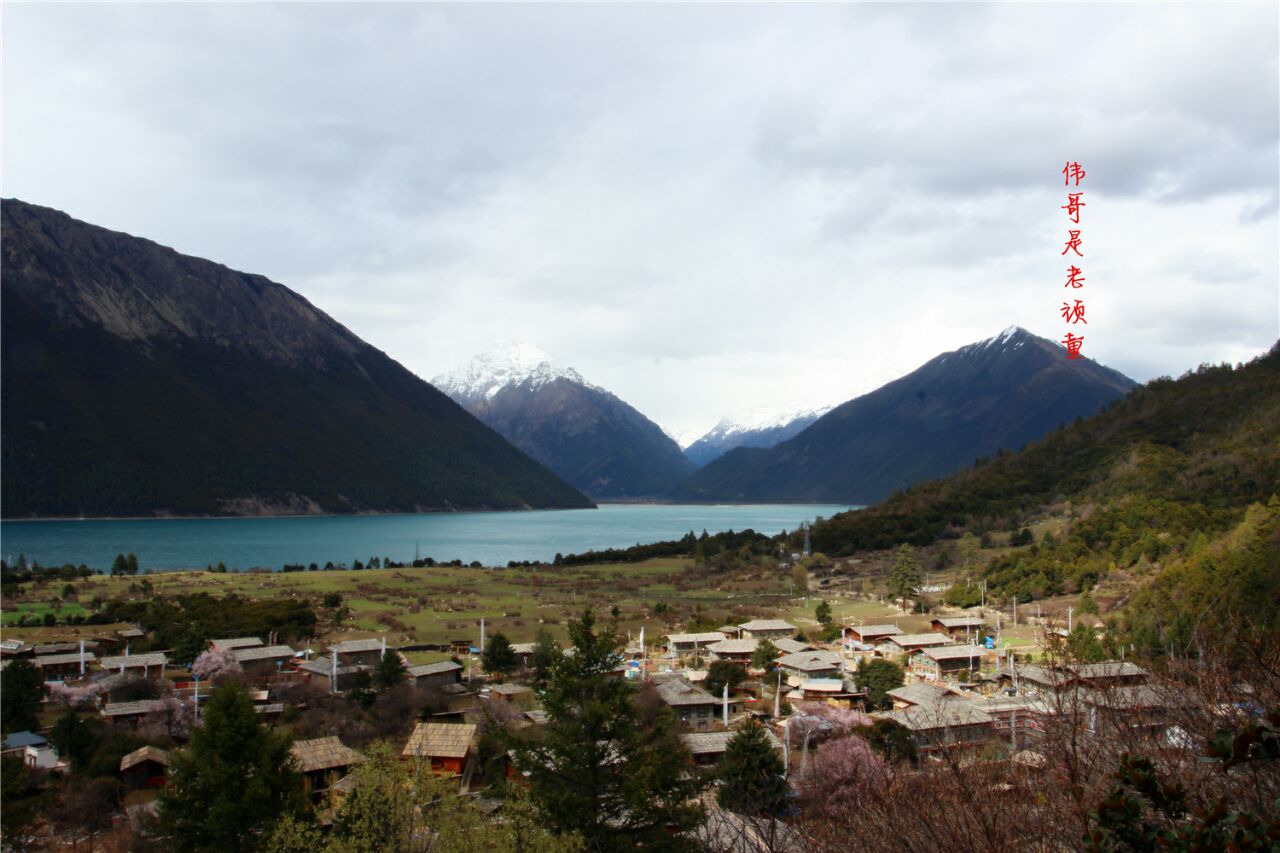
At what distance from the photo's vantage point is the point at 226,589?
1801 inches

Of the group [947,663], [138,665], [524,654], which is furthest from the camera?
[524,654]

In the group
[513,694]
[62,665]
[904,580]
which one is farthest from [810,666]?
[62,665]

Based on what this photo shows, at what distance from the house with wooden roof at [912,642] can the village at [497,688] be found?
7 centimetres

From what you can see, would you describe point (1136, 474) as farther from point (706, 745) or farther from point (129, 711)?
point (129, 711)

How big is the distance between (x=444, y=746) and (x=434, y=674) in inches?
289

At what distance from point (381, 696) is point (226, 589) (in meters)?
26.1

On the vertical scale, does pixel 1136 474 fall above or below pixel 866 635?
above

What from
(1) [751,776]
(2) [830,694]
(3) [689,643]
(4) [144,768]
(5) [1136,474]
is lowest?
(4) [144,768]

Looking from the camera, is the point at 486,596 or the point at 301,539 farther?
the point at 301,539

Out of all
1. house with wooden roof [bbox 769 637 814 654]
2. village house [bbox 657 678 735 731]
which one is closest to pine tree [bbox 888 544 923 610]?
house with wooden roof [bbox 769 637 814 654]

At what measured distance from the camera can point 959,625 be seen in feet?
116

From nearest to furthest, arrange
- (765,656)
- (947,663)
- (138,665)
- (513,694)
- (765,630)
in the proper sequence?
(513,694) < (138,665) < (947,663) < (765,656) < (765,630)

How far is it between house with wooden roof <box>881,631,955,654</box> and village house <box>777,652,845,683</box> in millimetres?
3306

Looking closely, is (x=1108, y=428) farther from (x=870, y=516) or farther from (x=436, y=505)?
(x=436, y=505)
